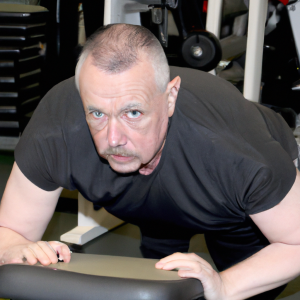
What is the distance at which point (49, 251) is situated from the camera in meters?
0.88

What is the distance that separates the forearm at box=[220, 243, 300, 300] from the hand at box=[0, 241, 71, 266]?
341mm

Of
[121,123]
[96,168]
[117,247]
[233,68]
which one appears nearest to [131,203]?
[96,168]

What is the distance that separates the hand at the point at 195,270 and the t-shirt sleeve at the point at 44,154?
0.34 meters

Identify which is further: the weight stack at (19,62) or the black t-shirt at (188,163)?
the weight stack at (19,62)

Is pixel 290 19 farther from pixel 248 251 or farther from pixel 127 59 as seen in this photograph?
pixel 127 59

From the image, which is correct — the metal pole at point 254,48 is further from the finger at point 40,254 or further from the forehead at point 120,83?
the finger at point 40,254

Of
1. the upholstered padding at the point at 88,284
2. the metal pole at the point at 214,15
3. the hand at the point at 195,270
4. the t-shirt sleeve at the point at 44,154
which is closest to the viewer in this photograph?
the upholstered padding at the point at 88,284

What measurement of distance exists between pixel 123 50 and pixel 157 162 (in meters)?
0.29

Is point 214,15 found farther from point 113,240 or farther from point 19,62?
point 19,62

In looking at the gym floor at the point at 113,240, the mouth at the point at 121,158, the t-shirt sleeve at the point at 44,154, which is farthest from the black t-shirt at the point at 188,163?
the gym floor at the point at 113,240

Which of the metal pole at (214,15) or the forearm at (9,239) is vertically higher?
the metal pole at (214,15)

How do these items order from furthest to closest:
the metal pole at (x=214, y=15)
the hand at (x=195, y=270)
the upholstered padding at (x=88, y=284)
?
the metal pole at (x=214, y=15) < the hand at (x=195, y=270) < the upholstered padding at (x=88, y=284)

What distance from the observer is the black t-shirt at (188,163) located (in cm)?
94

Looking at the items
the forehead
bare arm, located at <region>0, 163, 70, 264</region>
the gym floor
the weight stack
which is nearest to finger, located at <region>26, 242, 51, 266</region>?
bare arm, located at <region>0, 163, 70, 264</region>
